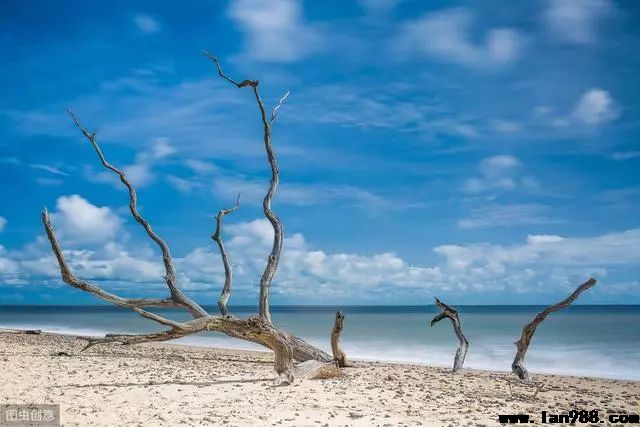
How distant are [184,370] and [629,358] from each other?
13.8 meters

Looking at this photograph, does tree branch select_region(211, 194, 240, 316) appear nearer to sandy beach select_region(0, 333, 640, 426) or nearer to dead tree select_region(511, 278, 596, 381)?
sandy beach select_region(0, 333, 640, 426)

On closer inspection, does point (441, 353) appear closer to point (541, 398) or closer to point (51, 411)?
point (541, 398)

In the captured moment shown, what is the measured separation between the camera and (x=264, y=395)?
7.59 meters

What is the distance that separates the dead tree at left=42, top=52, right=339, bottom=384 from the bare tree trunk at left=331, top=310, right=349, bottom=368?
0.18 m

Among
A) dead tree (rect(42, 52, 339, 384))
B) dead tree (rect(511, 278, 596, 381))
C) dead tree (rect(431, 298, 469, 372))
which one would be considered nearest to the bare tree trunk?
dead tree (rect(42, 52, 339, 384))

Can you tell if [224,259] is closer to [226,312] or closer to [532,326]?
[226,312]

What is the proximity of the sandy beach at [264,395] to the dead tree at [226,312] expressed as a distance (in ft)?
1.51

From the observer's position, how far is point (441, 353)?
18719 millimetres

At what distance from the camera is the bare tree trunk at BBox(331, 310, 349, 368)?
11.1m

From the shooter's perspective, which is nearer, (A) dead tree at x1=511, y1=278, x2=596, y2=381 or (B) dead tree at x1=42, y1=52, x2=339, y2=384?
(B) dead tree at x1=42, y1=52, x2=339, y2=384

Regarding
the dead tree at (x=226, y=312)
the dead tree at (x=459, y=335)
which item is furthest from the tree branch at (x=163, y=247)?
the dead tree at (x=459, y=335)

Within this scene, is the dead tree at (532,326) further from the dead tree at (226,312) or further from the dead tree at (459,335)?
the dead tree at (226,312)

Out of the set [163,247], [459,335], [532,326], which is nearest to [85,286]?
[163,247]

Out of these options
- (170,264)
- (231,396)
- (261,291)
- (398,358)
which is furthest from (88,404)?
(398,358)
